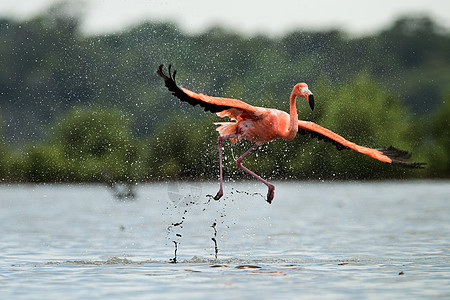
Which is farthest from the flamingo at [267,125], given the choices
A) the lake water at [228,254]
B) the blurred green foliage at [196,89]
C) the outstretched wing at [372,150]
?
the blurred green foliage at [196,89]

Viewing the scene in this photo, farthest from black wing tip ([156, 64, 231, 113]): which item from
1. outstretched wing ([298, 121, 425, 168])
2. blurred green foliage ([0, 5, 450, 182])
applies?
blurred green foliage ([0, 5, 450, 182])

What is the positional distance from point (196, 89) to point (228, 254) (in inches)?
1906

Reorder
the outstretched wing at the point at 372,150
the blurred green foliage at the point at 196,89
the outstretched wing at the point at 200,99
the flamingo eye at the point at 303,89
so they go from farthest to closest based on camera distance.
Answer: the blurred green foliage at the point at 196,89
the outstretched wing at the point at 372,150
the flamingo eye at the point at 303,89
the outstretched wing at the point at 200,99

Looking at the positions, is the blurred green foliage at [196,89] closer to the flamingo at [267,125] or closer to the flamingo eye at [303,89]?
the flamingo at [267,125]

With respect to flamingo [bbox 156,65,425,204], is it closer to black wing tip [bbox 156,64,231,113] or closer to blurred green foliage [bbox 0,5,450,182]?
black wing tip [bbox 156,64,231,113]

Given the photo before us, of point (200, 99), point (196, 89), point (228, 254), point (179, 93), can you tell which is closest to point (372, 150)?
point (200, 99)

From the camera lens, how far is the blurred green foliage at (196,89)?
60.1m

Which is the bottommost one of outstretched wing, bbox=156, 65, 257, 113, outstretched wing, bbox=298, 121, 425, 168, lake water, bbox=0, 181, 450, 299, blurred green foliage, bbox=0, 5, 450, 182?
lake water, bbox=0, 181, 450, 299

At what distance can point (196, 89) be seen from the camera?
66500mm

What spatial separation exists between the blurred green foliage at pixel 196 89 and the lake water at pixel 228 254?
65.3 ft

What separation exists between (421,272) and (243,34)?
225 feet

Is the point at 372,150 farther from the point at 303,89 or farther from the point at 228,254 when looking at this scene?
the point at 228,254

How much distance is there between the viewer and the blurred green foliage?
60094 millimetres

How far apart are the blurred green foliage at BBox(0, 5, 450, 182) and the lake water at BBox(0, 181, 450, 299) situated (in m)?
19.9
